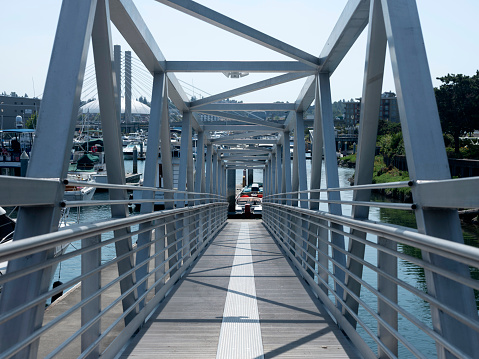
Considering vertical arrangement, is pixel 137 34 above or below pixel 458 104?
below

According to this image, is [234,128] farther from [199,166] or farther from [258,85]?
[258,85]

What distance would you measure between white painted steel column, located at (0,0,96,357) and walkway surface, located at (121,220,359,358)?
139 cm

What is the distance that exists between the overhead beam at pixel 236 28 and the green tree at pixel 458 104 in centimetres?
3605

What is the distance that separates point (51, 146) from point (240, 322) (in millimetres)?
2388

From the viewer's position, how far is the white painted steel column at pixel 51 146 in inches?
104

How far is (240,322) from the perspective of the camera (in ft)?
15.9

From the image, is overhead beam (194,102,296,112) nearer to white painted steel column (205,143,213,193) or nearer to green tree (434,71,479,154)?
white painted steel column (205,143,213,193)

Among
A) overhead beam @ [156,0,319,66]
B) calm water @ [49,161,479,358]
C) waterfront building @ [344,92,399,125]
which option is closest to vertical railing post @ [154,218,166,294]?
overhead beam @ [156,0,319,66]

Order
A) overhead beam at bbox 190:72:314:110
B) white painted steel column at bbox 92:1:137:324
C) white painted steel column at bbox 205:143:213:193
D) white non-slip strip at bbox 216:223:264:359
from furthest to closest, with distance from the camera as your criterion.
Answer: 1. white painted steel column at bbox 205:143:213:193
2. overhead beam at bbox 190:72:314:110
3. white painted steel column at bbox 92:1:137:324
4. white non-slip strip at bbox 216:223:264:359

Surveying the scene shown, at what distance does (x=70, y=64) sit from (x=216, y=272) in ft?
15.3

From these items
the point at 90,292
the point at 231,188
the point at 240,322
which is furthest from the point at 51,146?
the point at 231,188

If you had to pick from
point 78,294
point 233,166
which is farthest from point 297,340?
point 233,166

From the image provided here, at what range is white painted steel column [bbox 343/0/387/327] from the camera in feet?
15.2

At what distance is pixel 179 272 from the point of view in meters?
7.12
